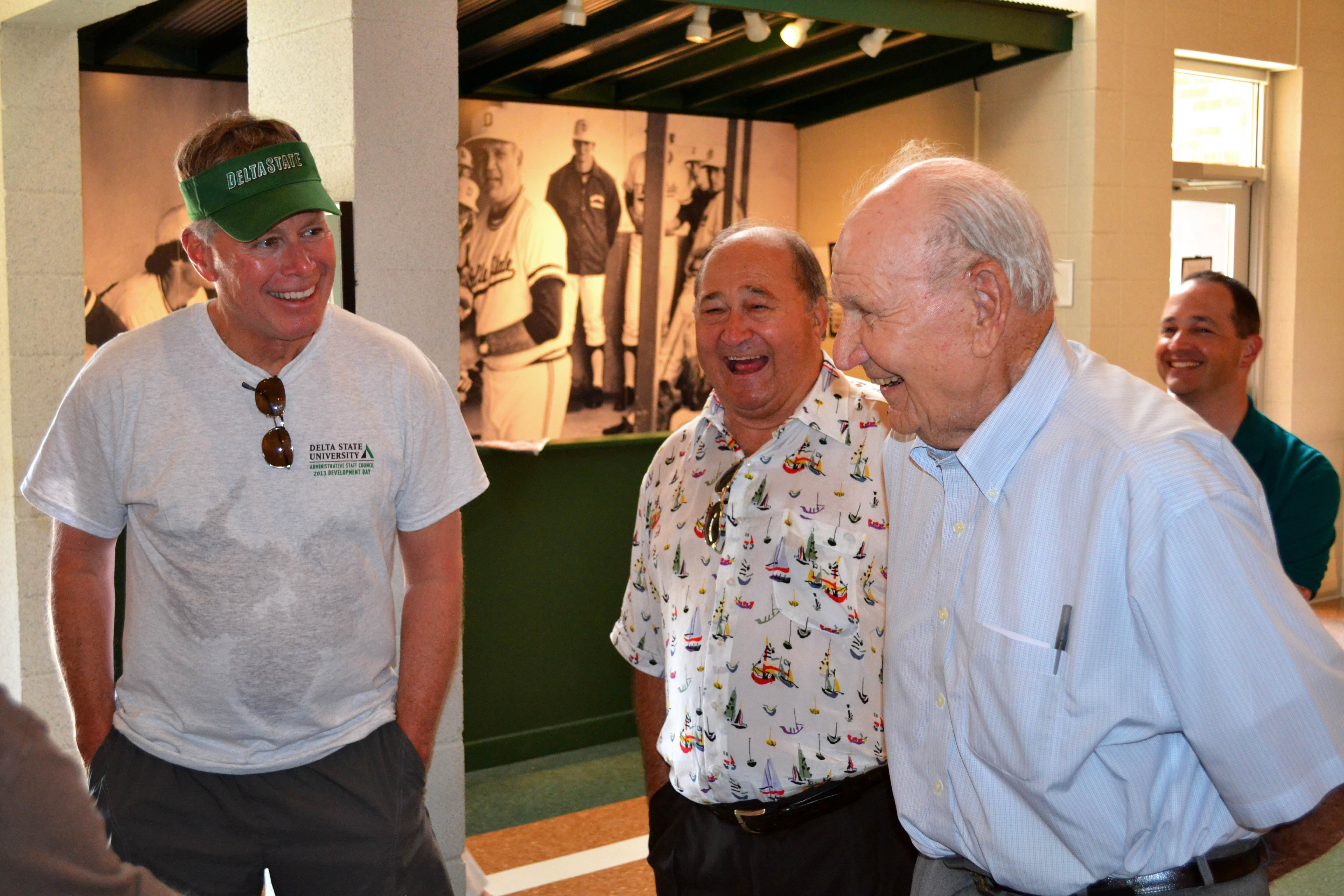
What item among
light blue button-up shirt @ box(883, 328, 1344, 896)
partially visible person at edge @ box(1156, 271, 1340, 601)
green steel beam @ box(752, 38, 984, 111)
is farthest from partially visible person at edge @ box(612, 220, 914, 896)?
green steel beam @ box(752, 38, 984, 111)

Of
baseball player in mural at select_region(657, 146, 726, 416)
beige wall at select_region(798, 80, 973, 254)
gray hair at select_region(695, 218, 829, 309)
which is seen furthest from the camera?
baseball player in mural at select_region(657, 146, 726, 416)

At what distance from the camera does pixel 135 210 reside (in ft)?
20.9

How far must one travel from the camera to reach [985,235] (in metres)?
1.40

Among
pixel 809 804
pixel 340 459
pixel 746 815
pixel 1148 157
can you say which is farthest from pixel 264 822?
pixel 1148 157

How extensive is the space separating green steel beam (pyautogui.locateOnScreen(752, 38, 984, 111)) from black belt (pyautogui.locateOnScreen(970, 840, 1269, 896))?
5.84m

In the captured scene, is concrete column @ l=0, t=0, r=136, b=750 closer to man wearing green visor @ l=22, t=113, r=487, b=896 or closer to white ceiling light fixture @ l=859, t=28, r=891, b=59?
man wearing green visor @ l=22, t=113, r=487, b=896

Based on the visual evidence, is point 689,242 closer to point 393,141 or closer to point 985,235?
point 393,141

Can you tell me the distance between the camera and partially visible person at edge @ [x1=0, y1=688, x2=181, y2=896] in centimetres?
86

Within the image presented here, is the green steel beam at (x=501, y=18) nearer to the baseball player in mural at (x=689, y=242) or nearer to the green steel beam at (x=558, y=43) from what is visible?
the green steel beam at (x=558, y=43)

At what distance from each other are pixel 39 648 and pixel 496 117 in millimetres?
4588

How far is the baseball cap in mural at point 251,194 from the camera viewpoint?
1.95 m

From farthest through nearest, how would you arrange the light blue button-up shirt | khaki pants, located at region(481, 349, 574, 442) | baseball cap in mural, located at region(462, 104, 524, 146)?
khaki pants, located at region(481, 349, 574, 442), baseball cap in mural, located at region(462, 104, 524, 146), the light blue button-up shirt

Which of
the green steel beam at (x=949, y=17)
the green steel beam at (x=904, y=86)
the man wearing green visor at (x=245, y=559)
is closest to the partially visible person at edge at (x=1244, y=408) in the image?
the man wearing green visor at (x=245, y=559)

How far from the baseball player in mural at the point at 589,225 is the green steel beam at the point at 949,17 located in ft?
8.57
